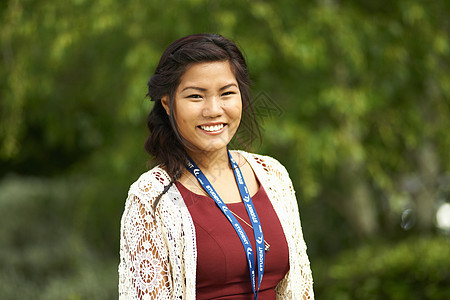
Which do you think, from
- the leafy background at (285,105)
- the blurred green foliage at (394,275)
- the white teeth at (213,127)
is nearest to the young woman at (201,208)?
the white teeth at (213,127)

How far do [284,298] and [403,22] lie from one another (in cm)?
456


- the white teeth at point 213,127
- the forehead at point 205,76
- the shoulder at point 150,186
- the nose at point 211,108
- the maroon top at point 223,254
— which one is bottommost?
the maroon top at point 223,254

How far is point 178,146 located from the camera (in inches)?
85.8

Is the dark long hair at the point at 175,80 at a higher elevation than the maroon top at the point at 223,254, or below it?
higher

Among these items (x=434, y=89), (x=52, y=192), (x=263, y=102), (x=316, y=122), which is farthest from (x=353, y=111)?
(x=52, y=192)

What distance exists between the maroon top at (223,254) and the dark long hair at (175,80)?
13cm

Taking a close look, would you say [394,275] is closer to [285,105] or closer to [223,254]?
[285,105]

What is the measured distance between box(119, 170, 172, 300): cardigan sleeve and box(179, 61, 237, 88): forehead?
1.17 feet

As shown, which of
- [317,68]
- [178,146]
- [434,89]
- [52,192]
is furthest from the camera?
[52,192]

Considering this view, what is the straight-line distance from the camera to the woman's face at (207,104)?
80.5 inches

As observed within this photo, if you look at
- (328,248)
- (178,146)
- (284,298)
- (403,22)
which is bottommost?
(284,298)

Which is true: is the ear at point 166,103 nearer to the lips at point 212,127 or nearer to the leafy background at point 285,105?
the lips at point 212,127

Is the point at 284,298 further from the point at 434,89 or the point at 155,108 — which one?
the point at 434,89

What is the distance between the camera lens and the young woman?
1988mm
